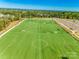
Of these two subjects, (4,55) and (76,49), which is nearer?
(4,55)

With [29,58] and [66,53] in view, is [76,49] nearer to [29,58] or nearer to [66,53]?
[66,53]

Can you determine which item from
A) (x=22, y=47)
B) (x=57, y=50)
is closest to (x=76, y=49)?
(x=57, y=50)

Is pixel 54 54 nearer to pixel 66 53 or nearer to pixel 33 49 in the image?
pixel 66 53

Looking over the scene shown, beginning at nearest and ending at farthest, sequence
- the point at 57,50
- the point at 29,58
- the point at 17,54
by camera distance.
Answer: the point at 29,58 < the point at 17,54 < the point at 57,50

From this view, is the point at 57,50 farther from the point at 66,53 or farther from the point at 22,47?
the point at 22,47

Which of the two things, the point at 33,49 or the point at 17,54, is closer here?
the point at 17,54

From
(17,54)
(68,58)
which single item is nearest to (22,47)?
(17,54)

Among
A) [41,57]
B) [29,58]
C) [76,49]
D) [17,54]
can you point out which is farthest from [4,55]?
[76,49]

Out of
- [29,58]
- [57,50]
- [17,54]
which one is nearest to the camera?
[29,58]
